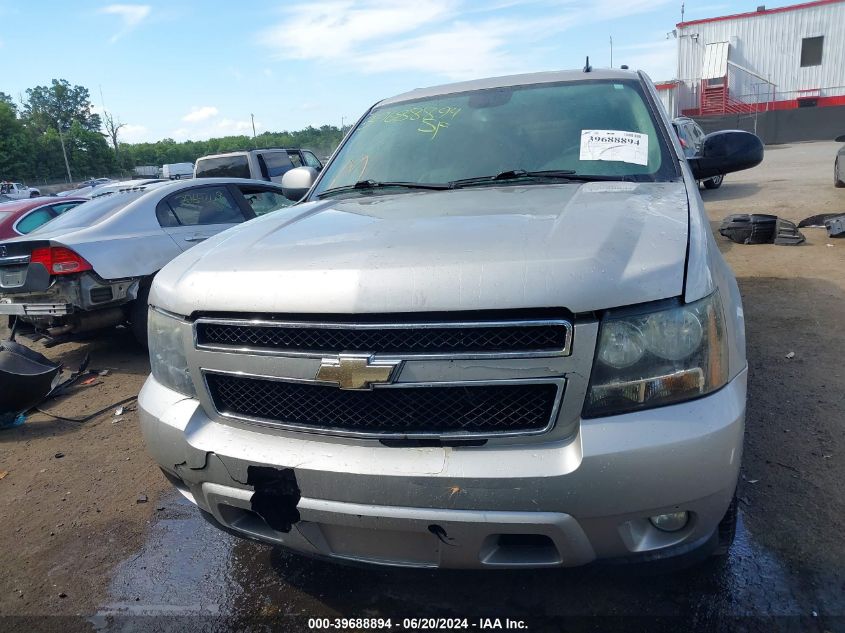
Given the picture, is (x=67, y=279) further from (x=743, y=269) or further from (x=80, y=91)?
(x=80, y=91)

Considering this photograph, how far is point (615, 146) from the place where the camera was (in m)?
2.73

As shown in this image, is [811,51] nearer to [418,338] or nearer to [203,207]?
[203,207]

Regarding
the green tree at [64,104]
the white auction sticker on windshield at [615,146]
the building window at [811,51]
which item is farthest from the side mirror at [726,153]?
the green tree at [64,104]

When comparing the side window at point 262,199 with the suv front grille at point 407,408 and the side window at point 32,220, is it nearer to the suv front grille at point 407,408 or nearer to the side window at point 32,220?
the side window at point 32,220

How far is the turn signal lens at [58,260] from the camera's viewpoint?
518cm

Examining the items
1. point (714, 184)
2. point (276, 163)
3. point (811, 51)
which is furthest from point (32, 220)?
point (811, 51)

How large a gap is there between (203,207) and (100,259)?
134cm

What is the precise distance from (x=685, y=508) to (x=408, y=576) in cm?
120

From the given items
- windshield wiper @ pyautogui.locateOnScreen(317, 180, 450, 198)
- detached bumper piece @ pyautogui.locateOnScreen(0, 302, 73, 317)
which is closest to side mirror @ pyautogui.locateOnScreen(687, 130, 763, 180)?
windshield wiper @ pyautogui.locateOnScreen(317, 180, 450, 198)

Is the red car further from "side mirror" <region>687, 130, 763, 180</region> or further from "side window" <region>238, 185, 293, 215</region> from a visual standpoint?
"side mirror" <region>687, 130, 763, 180</region>

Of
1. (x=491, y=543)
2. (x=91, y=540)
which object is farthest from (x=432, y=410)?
(x=91, y=540)

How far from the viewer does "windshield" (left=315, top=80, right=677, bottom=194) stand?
2730 mm

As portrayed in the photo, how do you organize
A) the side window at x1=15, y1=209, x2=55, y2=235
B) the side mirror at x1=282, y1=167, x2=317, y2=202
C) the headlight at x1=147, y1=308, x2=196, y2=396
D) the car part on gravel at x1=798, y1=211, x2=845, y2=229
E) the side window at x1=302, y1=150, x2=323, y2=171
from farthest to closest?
the side window at x1=302, y1=150, x2=323, y2=171 < the car part on gravel at x1=798, y1=211, x2=845, y2=229 < the side window at x1=15, y1=209, x2=55, y2=235 < the side mirror at x1=282, y1=167, x2=317, y2=202 < the headlight at x1=147, y1=308, x2=196, y2=396

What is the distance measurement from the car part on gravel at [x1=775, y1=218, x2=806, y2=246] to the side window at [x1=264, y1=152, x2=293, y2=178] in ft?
34.1
